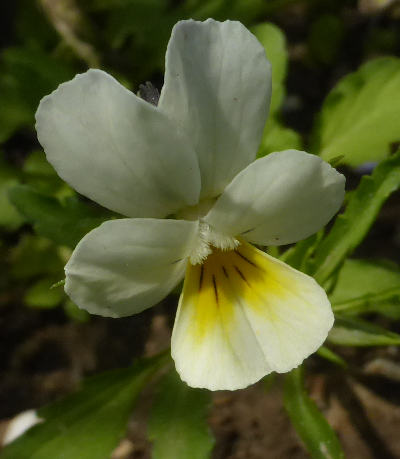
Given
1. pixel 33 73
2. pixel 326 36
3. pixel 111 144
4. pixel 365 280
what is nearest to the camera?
pixel 111 144

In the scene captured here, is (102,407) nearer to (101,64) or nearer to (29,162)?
(29,162)

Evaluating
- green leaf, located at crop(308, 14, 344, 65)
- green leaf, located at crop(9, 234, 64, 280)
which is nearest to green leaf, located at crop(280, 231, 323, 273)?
green leaf, located at crop(9, 234, 64, 280)

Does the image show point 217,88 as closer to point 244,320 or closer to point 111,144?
point 111,144

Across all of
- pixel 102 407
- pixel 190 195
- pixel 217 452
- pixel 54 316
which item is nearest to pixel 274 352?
pixel 190 195

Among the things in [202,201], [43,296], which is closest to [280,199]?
[202,201]

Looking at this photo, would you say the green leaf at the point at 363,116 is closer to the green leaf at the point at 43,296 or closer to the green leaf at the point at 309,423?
the green leaf at the point at 309,423

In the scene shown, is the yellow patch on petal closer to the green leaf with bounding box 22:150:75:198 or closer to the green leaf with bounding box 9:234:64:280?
the green leaf with bounding box 22:150:75:198
